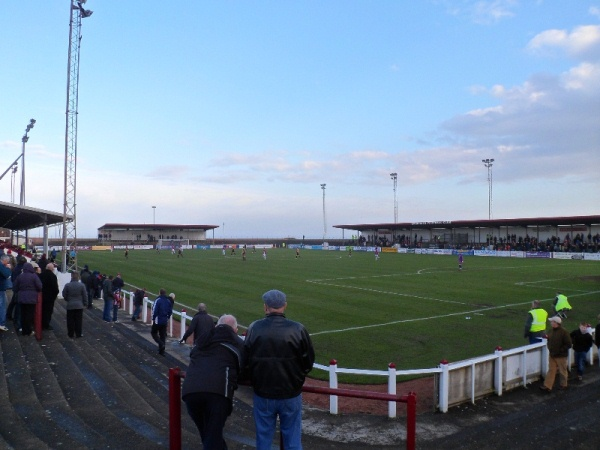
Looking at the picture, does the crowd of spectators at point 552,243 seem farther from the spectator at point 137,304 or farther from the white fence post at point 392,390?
the white fence post at point 392,390

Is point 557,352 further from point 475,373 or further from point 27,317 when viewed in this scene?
point 27,317

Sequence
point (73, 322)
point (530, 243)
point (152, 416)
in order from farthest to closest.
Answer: point (530, 243) → point (73, 322) → point (152, 416)

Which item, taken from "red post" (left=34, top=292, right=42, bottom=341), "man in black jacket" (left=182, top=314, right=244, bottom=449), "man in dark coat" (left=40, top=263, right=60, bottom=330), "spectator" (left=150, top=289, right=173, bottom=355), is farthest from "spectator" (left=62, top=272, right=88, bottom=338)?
"man in black jacket" (left=182, top=314, right=244, bottom=449)

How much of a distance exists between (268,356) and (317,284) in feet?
86.1

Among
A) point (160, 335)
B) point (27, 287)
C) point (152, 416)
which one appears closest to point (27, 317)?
point (27, 287)

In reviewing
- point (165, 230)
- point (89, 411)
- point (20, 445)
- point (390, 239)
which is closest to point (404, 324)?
point (89, 411)

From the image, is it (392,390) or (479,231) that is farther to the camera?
(479,231)

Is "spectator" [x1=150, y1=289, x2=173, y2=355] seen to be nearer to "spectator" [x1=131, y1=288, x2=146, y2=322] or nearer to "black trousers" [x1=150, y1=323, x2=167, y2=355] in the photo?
"black trousers" [x1=150, y1=323, x2=167, y2=355]

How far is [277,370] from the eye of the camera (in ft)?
12.8

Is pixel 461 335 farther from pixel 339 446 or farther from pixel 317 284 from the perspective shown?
pixel 317 284

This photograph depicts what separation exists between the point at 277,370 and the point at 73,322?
9688mm

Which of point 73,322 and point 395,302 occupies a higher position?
point 73,322

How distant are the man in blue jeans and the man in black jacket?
0.14 metres

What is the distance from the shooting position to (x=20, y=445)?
5.70 m
